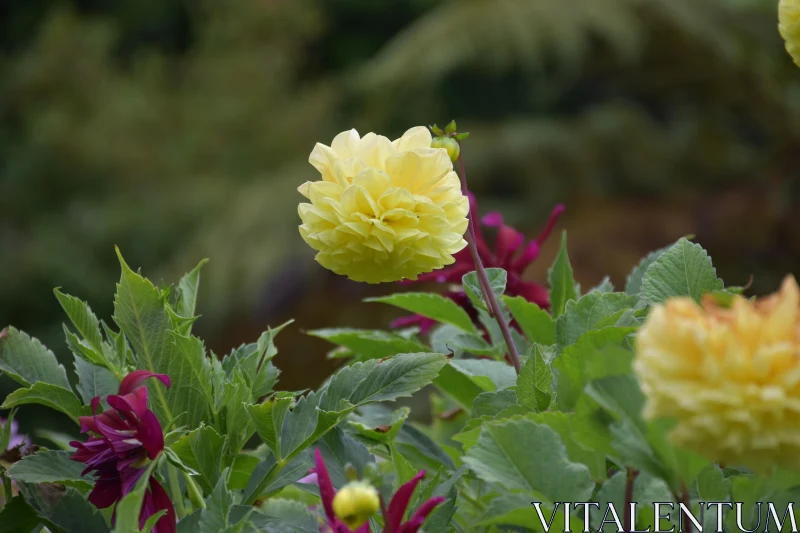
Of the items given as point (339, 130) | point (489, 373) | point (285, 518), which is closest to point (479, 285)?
point (489, 373)

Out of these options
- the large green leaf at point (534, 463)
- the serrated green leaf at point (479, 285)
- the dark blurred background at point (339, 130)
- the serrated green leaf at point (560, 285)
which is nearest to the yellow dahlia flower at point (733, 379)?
the large green leaf at point (534, 463)

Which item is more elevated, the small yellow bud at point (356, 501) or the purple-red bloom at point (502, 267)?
the purple-red bloom at point (502, 267)

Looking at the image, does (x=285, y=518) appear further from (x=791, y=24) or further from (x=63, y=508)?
(x=791, y=24)

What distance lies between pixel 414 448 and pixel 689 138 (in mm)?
4384

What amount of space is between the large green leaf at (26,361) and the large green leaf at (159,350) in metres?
0.06

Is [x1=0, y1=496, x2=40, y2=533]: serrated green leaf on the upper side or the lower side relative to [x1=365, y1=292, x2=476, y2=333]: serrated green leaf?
lower

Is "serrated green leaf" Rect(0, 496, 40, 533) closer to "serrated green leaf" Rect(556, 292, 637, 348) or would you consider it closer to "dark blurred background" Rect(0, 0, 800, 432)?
"serrated green leaf" Rect(556, 292, 637, 348)

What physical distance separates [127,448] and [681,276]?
0.27 meters

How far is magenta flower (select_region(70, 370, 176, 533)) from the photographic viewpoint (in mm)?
370

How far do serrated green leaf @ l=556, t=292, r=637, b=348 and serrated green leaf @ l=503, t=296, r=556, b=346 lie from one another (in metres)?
0.06

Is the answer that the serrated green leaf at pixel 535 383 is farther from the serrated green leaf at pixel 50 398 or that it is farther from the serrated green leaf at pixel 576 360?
the serrated green leaf at pixel 50 398

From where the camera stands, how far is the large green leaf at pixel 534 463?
12.5 inches

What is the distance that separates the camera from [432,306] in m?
0.52

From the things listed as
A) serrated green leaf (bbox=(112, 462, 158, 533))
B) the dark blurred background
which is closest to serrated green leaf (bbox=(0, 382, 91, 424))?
serrated green leaf (bbox=(112, 462, 158, 533))
